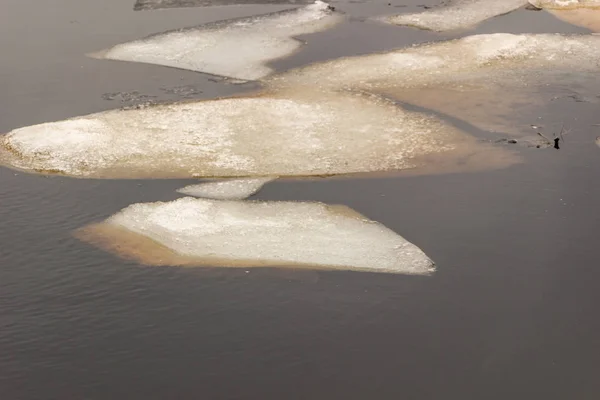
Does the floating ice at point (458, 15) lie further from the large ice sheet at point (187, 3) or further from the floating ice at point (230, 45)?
the large ice sheet at point (187, 3)

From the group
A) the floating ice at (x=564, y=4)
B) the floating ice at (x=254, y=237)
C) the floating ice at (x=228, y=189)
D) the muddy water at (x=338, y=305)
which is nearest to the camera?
the muddy water at (x=338, y=305)

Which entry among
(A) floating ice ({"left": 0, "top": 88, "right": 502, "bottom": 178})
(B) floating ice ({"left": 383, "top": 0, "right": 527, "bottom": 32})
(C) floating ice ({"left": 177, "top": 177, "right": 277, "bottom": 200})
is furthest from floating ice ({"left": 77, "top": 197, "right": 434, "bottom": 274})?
(B) floating ice ({"left": 383, "top": 0, "right": 527, "bottom": 32})

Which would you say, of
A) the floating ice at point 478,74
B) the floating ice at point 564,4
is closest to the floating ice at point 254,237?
the floating ice at point 478,74

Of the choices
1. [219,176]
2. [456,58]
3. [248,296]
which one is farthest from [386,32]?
[248,296]

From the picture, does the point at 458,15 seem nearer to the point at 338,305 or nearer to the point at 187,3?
the point at 187,3

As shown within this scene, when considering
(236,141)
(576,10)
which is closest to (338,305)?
(236,141)

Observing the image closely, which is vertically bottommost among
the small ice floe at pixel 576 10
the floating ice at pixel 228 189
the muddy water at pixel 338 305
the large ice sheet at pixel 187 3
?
the muddy water at pixel 338 305
